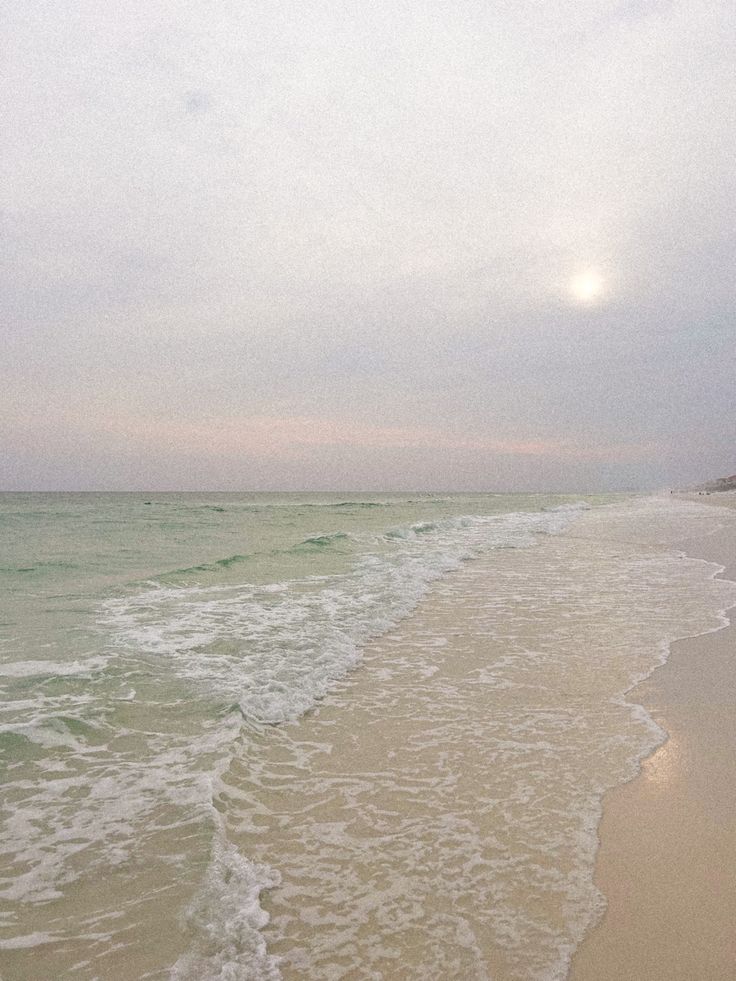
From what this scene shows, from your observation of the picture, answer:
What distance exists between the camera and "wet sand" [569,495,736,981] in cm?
256

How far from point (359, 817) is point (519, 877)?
1.00 metres

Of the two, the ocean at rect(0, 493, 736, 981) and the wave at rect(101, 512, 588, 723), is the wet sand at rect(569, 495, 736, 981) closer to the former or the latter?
the ocean at rect(0, 493, 736, 981)

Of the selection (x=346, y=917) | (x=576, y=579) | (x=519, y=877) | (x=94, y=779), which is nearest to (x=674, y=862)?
(x=519, y=877)

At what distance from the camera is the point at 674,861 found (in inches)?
126

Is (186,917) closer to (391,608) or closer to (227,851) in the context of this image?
(227,851)

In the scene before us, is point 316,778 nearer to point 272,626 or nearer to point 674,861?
point 674,861

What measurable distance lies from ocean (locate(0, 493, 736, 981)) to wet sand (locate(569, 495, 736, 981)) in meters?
0.12

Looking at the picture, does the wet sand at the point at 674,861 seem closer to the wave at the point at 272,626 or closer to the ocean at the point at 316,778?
the ocean at the point at 316,778

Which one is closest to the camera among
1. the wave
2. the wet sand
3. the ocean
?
the wet sand

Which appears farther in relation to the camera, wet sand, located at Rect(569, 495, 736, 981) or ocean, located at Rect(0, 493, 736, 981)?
ocean, located at Rect(0, 493, 736, 981)

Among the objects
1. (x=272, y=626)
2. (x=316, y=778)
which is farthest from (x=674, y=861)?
(x=272, y=626)

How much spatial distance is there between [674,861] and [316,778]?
2188 mm

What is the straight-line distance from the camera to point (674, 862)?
3188 mm

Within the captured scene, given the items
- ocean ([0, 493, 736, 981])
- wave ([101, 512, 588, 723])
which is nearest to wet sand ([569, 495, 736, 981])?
ocean ([0, 493, 736, 981])
